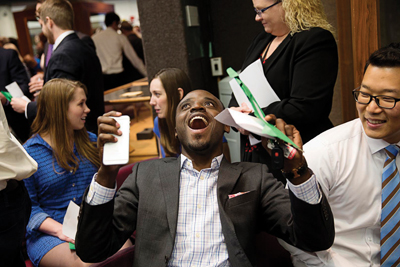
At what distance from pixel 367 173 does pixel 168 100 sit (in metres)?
1.46

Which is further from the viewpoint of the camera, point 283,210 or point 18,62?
point 18,62

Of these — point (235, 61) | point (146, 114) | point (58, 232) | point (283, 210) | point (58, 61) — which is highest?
point (58, 61)

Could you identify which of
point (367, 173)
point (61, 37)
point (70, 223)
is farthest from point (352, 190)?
point (61, 37)

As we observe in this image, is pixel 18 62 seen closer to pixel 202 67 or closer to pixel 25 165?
pixel 202 67

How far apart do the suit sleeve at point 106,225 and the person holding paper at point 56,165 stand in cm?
50

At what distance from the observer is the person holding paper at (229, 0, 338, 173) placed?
84.4 inches

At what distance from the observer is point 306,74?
215 cm

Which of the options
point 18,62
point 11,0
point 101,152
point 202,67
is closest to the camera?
point 101,152

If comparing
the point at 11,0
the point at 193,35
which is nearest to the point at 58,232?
the point at 193,35

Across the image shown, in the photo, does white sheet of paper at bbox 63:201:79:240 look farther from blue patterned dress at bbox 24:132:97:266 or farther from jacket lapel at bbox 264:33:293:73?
jacket lapel at bbox 264:33:293:73

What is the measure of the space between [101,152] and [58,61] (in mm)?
2131

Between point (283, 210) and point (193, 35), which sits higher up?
point (193, 35)

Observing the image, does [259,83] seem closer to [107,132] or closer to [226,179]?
[226,179]

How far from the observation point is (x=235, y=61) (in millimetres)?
4152
